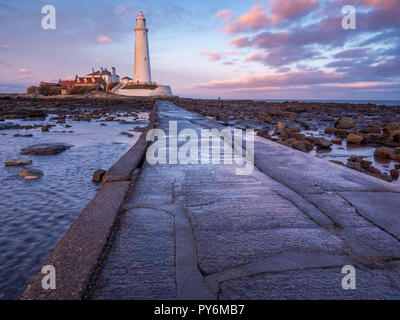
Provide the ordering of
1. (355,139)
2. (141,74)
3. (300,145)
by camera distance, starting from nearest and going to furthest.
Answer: (300,145), (355,139), (141,74)

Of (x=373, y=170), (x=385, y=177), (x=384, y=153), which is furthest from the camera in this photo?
(x=384, y=153)

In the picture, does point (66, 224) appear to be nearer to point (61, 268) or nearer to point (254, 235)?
point (61, 268)

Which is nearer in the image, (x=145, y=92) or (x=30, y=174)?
(x=30, y=174)

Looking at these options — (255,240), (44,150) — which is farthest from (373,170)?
(44,150)

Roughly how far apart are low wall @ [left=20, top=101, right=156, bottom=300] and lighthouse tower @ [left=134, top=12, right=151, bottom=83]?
58.0 meters

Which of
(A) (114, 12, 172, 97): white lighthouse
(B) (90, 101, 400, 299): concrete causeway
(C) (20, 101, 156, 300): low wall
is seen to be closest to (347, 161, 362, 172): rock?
(B) (90, 101, 400, 299): concrete causeway

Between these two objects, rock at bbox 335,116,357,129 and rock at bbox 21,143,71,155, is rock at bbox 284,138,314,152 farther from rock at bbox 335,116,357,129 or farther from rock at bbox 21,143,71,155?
rock at bbox 21,143,71,155

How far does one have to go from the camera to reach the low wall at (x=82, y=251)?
4.28 feet

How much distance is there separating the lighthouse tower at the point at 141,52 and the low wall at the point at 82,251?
58023 mm

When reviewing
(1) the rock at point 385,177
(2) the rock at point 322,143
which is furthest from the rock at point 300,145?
(1) the rock at point 385,177

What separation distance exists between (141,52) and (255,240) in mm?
58976

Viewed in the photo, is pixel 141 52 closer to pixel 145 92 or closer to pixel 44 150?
pixel 145 92

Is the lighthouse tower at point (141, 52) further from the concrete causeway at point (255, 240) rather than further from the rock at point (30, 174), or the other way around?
the concrete causeway at point (255, 240)

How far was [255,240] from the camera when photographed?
186cm
